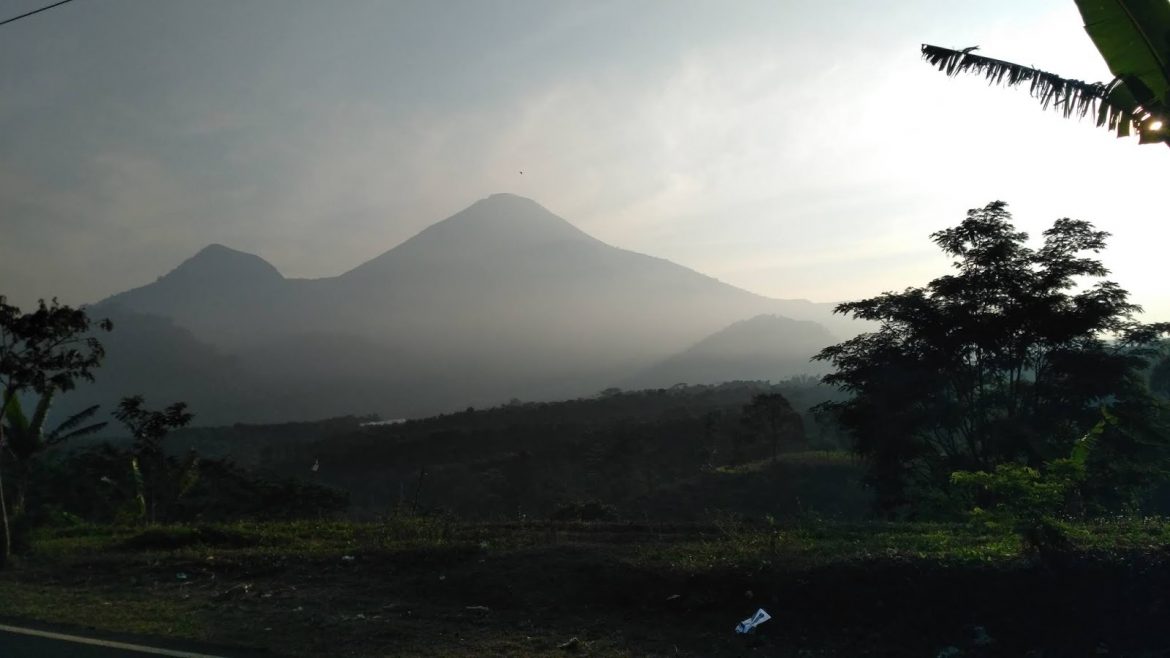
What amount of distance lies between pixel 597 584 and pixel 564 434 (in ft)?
171

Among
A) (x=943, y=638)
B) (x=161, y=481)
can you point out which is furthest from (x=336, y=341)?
(x=943, y=638)

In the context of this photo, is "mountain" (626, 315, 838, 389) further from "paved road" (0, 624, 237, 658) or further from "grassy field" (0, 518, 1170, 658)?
"paved road" (0, 624, 237, 658)

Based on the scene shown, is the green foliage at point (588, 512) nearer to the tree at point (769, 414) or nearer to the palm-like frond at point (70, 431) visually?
the palm-like frond at point (70, 431)

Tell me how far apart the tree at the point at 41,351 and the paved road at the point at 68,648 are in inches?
216

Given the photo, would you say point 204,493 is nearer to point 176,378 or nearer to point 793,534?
point 793,534

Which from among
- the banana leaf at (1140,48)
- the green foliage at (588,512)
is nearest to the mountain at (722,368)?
the green foliage at (588,512)

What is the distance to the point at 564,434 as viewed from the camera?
194ft

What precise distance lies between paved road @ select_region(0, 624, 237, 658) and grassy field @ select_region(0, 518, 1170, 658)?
435 mm

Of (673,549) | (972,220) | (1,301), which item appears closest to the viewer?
(673,549)

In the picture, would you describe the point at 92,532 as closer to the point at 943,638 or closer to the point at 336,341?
the point at 943,638

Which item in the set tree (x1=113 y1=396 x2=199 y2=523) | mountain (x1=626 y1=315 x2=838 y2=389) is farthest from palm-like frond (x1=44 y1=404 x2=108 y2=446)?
mountain (x1=626 y1=315 x2=838 y2=389)

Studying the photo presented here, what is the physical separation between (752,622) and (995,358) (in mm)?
18926

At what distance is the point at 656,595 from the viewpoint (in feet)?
22.6

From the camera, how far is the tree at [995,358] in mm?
20188
